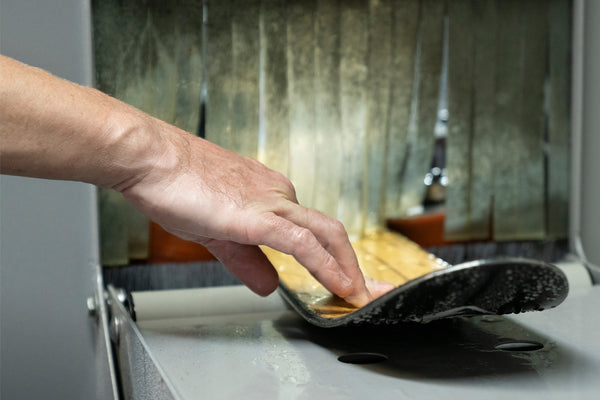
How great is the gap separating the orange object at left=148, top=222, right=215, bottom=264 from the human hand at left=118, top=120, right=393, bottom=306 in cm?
33

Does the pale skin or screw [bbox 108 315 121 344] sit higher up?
the pale skin

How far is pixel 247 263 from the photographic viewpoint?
0.71m

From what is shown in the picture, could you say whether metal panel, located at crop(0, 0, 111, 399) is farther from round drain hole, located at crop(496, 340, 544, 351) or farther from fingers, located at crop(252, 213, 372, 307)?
round drain hole, located at crop(496, 340, 544, 351)

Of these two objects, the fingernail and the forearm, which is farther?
the fingernail

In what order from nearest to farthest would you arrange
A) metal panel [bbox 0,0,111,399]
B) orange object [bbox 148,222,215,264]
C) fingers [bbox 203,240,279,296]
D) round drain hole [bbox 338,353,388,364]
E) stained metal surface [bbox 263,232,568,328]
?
stained metal surface [bbox 263,232,568,328]
round drain hole [bbox 338,353,388,364]
fingers [bbox 203,240,279,296]
metal panel [bbox 0,0,111,399]
orange object [bbox 148,222,215,264]

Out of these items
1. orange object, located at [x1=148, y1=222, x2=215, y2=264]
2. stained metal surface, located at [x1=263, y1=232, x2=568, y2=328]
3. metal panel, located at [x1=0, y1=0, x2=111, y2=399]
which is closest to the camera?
stained metal surface, located at [x1=263, y1=232, x2=568, y2=328]

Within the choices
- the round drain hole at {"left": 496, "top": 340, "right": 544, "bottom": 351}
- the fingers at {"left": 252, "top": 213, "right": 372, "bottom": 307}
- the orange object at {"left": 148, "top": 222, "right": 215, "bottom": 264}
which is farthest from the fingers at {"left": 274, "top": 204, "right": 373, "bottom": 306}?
the orange object at {"left": 148, "top": 222, "right": 215, "bottom": 264}

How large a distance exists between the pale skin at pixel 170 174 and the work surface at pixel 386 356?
6 centimetres

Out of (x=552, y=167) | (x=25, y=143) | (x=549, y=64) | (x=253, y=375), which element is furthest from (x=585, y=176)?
(x=25, y=143)

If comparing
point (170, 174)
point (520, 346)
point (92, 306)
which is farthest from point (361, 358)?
point (92, 306)

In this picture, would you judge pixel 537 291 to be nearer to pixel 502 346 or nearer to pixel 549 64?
pixel 502 346

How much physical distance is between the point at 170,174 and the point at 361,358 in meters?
0.25

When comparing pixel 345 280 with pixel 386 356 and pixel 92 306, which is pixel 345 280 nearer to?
A: pixel 386 356

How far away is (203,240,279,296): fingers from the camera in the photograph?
2.33 ft
